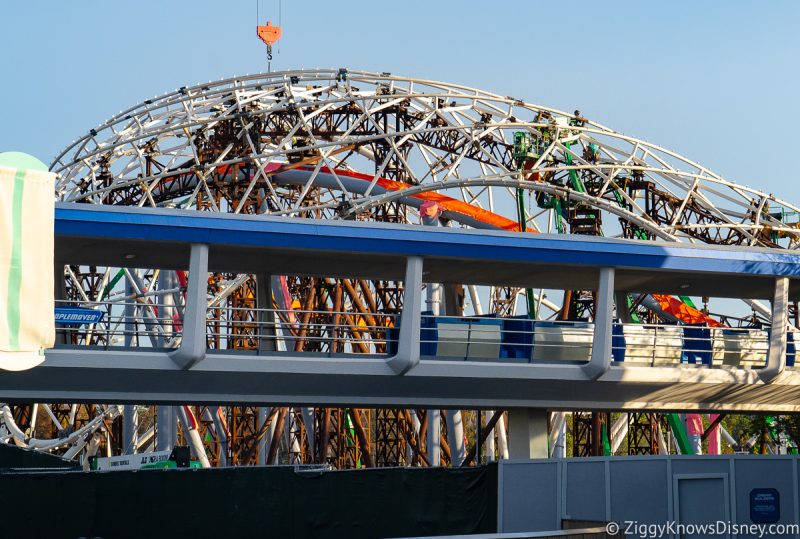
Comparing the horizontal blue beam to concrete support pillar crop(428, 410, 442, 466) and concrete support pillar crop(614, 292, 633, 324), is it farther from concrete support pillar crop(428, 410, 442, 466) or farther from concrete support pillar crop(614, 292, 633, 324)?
concrete support pillar crop(428, 410, 442, 466)

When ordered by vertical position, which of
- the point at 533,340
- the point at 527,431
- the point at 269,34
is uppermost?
the point at 269,34

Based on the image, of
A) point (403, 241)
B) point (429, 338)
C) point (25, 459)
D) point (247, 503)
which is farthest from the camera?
point (25, 459)

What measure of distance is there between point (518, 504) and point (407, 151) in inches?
1122

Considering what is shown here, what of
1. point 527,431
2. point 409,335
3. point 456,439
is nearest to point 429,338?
point 409,335

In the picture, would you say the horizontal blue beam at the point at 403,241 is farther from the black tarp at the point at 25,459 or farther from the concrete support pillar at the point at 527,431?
the black tarp at the point at 25,459

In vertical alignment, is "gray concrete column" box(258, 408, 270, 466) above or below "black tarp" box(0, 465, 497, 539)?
below

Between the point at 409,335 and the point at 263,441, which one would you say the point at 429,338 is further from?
the point at 263,441

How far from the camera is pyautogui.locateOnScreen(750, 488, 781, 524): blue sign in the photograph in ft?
65.7

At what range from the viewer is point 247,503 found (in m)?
18.6

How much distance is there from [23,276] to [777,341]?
19856mm

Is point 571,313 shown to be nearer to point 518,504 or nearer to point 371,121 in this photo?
point 371,121

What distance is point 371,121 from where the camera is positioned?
151 feet

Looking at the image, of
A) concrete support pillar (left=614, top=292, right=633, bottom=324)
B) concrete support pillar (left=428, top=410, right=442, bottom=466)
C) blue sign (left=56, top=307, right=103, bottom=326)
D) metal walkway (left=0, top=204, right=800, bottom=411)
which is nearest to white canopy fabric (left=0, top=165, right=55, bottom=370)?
metal walkway (left=0, top=204, right=800, bottom=411)

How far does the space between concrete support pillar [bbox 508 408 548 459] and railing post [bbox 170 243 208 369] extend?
798cm
